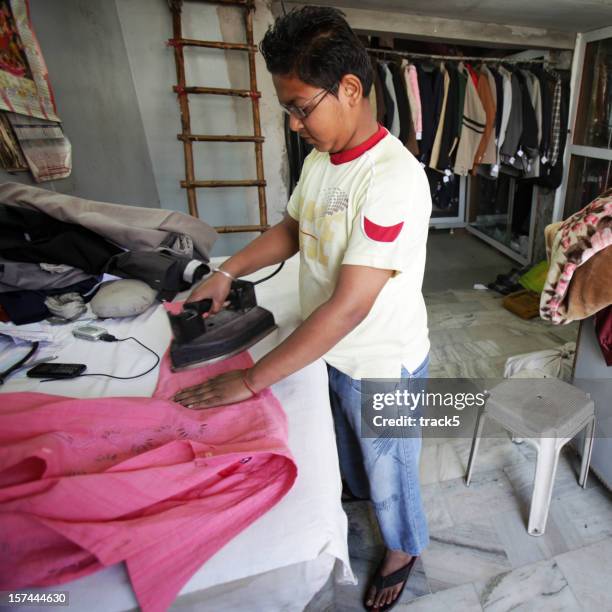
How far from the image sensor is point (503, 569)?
3.94 ft

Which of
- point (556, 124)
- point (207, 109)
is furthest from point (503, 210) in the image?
point (207, 109)

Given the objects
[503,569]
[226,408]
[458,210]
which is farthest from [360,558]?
[458,210]

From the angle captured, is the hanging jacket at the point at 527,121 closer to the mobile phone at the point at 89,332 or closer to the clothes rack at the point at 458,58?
the clothes rack at the point at 458,58

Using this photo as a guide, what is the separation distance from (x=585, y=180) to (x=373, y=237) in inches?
133

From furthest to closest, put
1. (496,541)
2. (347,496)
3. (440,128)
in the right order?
(440,128) → (347,496) → (496,541)

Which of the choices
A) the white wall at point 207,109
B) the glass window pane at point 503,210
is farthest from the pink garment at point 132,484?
the glass window pane at point 503,210

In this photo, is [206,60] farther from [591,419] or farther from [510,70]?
[591,419]

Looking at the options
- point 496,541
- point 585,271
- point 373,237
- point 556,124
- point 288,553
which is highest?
point 556,124

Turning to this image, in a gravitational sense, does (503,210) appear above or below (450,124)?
below

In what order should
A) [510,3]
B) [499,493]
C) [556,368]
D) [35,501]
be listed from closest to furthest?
[35,501] < [499,493] < [556,368] < [510,3]

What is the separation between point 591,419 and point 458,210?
434cm

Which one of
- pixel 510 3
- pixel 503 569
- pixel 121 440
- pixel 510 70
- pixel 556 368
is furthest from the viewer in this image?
pixel 510 70

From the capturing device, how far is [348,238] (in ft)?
2.35

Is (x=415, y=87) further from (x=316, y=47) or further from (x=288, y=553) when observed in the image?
(x=288, y=553)
